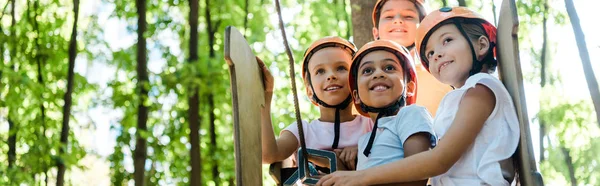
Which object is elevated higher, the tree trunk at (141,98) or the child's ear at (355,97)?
the child's ear at (355,97)

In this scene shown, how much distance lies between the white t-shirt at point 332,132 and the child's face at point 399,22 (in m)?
0.62

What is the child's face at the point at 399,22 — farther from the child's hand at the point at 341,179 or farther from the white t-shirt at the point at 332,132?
the child's hand at the point at 341,179

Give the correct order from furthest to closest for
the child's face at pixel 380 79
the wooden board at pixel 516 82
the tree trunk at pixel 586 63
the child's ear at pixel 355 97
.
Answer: the tree trunk at pixel 586 63
the child's ear at pixel 355 97
the child's face at pixel 380 79
the wooden board at pixel 516 82

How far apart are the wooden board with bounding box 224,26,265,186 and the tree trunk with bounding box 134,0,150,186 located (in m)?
6.86

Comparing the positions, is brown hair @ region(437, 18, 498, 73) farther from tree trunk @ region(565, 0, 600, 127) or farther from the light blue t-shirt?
tree trunk @ region(565, 0, 600, 127)

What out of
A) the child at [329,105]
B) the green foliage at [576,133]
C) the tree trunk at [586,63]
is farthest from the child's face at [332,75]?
the green foliage at [576,133]

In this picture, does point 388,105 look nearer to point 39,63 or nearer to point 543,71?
point 39,63

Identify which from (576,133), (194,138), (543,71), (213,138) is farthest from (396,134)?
(543,71)

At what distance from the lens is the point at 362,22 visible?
16.8 ft

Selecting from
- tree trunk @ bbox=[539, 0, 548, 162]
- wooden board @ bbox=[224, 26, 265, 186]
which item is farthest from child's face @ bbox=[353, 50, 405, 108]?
tree trunk @ bbox=[539, 0, 548, 162]

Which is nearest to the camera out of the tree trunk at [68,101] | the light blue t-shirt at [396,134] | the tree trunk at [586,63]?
the light blue t-shirt at [396,134]

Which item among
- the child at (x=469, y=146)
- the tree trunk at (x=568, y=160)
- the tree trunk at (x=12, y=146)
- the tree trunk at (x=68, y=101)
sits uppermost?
the child at (x=469, y=146)

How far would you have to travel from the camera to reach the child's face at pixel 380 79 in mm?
2625

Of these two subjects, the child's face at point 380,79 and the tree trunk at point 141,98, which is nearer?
the child's face at point 380,79
